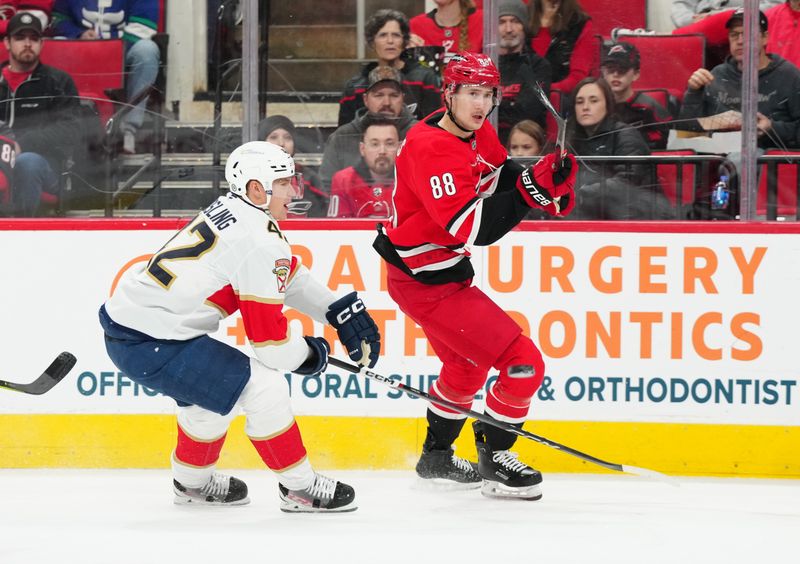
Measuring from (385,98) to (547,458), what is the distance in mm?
1396

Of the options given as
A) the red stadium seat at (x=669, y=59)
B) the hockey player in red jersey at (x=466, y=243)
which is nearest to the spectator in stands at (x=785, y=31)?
the red stadium seat at (x=669, y=59)

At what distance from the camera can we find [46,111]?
166 inches

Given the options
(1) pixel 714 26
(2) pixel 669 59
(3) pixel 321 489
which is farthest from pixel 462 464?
(1) pixel 714 26

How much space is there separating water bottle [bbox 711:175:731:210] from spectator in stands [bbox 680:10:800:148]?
20cm

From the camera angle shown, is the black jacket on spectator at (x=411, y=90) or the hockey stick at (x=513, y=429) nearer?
the hockey stick at (x=513, y=429)

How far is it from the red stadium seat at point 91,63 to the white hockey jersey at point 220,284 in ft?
3.96

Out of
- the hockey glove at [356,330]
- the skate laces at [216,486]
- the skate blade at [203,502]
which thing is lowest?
the skate blade at [203,502]

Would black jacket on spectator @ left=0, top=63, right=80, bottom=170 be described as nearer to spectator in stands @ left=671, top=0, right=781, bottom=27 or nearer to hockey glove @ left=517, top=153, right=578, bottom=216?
hockey glove @ left=517, top=153, right=578, bottom=216

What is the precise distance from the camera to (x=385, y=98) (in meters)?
4.21

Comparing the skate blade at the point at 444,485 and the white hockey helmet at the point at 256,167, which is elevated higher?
the white hockey helmet at the point at 256,167

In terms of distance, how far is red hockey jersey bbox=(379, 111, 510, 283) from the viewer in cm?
325

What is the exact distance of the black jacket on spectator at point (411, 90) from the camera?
417 centimetres

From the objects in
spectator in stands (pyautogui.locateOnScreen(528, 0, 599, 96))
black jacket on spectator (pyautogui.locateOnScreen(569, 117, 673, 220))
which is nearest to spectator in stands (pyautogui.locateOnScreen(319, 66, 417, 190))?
spectator in stands (pyautogui.locateOnScreen(528, 0, 599, 96))

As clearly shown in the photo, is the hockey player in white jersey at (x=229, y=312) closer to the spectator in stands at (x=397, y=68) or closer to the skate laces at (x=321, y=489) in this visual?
the skate laces at (x=321, y=489)
